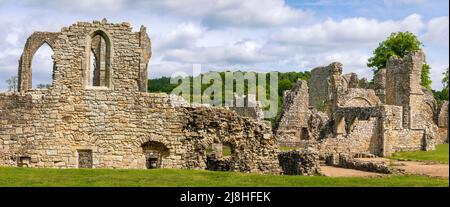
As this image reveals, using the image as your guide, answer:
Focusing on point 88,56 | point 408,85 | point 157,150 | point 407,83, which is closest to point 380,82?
point 407,83

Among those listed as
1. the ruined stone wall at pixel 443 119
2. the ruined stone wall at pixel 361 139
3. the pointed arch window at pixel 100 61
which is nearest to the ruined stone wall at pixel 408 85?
the ruined stone wall at pixel 443 119

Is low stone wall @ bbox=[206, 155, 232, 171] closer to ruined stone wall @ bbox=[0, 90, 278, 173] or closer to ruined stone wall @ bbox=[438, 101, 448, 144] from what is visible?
ruined stone wall @ bbox=[0, 90, 278, 173]

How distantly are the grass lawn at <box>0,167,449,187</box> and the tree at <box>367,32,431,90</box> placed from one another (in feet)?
169

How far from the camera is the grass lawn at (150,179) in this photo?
13547 millimetres

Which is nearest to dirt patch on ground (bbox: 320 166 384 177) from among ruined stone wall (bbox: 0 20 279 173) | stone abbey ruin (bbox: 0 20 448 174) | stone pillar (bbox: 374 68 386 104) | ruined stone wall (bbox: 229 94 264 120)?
stone abbey ruin (bbox: 0 20 448 174)

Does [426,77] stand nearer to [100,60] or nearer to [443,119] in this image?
[443,119]

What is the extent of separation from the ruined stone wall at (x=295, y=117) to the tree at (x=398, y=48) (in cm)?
2694

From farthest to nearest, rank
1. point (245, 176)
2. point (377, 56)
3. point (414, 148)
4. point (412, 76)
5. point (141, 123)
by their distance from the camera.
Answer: point (377, 56) → point (412, 76) → point (414, 148) → point (141, 123) → point (245, 176)

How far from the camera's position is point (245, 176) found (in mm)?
15391

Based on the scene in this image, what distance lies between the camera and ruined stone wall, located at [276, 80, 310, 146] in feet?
128

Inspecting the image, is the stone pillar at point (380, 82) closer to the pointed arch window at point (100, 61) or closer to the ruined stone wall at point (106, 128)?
the pointed arch window at point (100, 61)

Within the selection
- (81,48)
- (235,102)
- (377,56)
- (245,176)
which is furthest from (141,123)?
(377,56)
